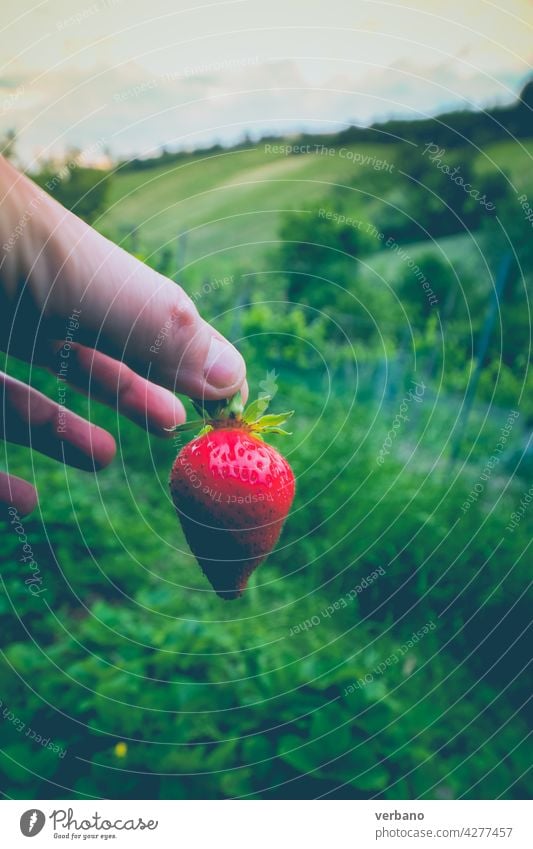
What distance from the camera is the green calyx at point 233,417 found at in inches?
17.1

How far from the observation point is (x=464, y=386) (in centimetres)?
167

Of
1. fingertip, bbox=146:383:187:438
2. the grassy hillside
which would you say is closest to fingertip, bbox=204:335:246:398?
fingertip, bbox=146:383:187:438

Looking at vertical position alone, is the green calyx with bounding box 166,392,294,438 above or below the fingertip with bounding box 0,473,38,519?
above

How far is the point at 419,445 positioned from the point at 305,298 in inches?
19.0

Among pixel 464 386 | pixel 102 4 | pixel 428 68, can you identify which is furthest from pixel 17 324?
pixel 464 386

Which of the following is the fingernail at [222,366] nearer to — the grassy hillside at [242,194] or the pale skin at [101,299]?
the pale skin at [101,299]

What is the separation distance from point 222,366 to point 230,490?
0.29 feet

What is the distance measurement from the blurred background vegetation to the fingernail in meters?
0.38

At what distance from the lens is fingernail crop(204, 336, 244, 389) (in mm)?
416

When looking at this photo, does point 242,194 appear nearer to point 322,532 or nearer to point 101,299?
point 322,532
